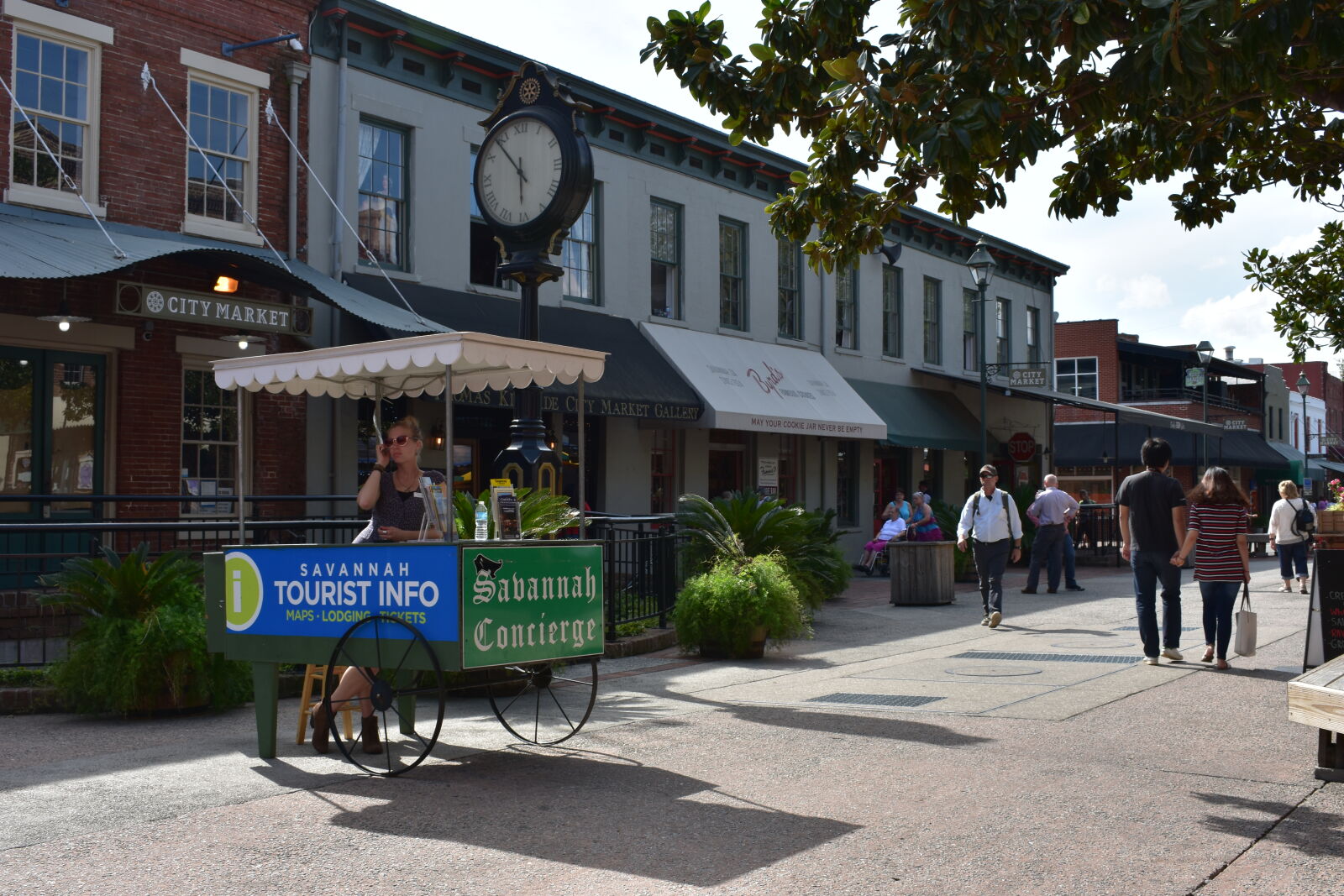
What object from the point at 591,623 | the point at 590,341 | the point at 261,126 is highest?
the point at 261,126

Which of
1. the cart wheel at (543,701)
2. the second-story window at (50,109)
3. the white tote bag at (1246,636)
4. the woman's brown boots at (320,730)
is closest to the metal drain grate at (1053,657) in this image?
the white tote bag at (1246,636)

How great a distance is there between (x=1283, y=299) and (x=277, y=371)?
41.9ft

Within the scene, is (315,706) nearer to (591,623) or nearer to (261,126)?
(591,623)

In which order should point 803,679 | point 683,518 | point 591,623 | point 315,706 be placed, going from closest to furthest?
1. point 591,623
2. point 315,706
3. point 803,679
4. point 683,518

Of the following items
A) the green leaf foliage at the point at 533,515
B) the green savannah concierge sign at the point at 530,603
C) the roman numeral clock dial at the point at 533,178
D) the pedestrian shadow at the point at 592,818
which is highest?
the roman numeral clock dial at the point at 533,178

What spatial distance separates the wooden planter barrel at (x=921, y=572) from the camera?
17141 mm

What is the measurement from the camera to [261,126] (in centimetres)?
1516

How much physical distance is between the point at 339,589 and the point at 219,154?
9300 mm

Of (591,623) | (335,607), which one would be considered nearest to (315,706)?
(335,607)

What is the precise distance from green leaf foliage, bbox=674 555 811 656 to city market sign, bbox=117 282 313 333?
5251 millimetres

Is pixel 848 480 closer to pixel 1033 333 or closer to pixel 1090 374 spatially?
pixel 1033 333

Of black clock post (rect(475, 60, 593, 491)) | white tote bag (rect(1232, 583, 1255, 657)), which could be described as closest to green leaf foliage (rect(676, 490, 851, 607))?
black clock post (rect(475, 60, 593, 491))

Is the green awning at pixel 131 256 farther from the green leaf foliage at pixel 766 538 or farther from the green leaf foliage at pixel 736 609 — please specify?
the green leaf foliage at pixel 736 609

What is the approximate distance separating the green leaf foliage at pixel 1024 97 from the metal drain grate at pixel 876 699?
3.33m
